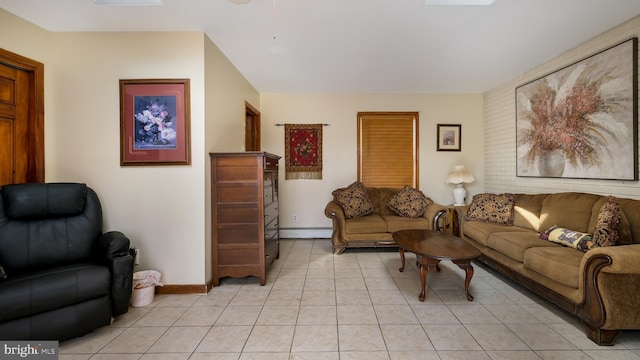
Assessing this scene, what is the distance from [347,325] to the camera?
2062 mm

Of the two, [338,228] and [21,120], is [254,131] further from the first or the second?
[21,120]

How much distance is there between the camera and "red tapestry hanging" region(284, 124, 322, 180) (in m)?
4.65

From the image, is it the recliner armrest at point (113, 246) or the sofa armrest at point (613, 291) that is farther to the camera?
the recliner armrest at point (113, 246)

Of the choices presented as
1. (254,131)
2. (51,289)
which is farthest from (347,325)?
(254,131)

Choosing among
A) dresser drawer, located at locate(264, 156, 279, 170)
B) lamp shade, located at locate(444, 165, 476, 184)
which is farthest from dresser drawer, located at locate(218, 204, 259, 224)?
lamp shade, located at locate(444, 165, 476, 184)

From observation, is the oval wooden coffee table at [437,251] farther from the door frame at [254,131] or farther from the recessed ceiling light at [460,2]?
the door frame at [254,131]

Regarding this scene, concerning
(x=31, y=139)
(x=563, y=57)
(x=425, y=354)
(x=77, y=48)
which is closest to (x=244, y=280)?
(x=425, y=354)

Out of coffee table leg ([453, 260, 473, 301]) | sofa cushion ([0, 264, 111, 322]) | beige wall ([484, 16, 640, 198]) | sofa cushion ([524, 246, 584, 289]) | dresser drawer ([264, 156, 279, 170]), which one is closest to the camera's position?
sofa cushion ([0, 264, 111, 322])

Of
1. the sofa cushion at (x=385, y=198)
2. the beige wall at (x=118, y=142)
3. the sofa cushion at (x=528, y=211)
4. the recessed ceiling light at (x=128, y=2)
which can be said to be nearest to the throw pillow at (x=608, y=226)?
the sofa cushion at (x=528, y=211)

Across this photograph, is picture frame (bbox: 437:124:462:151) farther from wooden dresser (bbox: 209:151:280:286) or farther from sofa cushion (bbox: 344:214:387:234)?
wooden dresser (bbox: 209:151:280:286)

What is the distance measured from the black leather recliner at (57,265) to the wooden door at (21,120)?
0.45 meters

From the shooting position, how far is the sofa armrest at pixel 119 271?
201 cm

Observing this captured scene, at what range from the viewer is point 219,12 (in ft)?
7.48

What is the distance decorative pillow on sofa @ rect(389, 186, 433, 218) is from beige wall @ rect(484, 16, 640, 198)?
129 centimetres
